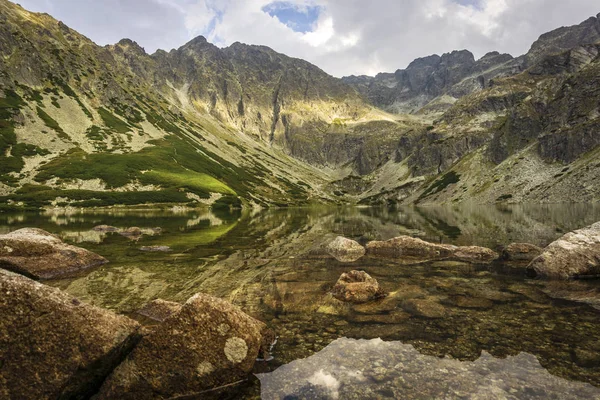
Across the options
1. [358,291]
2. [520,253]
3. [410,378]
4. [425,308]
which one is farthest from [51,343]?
[520,253]

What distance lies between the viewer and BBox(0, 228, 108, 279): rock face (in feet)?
68.3

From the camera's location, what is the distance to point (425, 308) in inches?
582

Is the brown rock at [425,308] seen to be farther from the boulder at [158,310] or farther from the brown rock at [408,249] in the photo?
the brown rock at [408,249]

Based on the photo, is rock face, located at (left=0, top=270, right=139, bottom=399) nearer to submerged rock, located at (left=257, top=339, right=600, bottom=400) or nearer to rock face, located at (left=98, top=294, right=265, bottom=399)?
rock face, located at (left=98, top=294, right=265, bottom=399)

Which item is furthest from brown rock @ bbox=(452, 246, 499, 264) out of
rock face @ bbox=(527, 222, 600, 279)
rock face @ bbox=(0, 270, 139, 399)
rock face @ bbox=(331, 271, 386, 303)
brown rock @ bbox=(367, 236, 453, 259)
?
rock face @ bbox=(0, 270, 139, 399)

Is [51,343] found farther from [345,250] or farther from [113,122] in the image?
[113,122]

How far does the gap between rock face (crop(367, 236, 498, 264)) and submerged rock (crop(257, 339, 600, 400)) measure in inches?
696

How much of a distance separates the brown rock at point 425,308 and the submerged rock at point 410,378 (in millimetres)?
3600

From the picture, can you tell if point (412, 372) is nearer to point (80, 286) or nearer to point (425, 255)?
point (80, 286)

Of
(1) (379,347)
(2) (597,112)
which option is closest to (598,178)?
(2) (597,112)

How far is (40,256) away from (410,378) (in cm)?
2445

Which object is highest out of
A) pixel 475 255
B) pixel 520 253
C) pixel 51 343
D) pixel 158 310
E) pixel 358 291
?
pixel 520 253

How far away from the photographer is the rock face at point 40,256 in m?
20.8

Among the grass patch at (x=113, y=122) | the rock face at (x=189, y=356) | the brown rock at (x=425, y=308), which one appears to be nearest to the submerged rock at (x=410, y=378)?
the rock face at (x=189, y=356)
